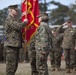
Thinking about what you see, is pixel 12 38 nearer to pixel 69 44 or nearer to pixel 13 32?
pixel 13 32

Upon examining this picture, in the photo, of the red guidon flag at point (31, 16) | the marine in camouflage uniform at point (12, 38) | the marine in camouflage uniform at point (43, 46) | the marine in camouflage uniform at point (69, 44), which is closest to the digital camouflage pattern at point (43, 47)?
the marine in camouflage uniform at point (43, 46)

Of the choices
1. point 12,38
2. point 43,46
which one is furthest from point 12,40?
point 43,46

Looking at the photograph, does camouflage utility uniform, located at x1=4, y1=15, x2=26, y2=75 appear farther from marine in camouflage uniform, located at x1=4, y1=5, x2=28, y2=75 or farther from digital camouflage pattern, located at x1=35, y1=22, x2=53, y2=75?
digital camouflage pattern, located at x1=35, y1=22, x2=53, y2=75

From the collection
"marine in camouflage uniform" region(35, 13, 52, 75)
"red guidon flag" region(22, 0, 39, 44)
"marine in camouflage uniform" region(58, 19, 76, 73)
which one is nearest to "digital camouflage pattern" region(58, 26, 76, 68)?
"marine in camouflage uniform" region(58, 19, 76, 73)

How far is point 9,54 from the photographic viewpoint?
10.1 meters

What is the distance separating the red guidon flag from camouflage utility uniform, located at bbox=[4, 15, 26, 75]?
3.80ft

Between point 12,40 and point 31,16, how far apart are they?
70.3 inches

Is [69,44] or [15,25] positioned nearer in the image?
[15,25]

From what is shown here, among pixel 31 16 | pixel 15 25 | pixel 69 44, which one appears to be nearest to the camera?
pixel 15 25

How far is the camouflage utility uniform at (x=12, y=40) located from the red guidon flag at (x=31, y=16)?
3.80 ft

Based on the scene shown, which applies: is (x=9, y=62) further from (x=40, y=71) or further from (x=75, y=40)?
(x=75, y=40)

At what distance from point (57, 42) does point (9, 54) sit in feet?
15.6

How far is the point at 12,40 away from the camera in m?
10.0

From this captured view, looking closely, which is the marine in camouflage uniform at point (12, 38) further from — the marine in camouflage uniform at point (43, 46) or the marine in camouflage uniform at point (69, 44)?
the marine in camouflage uniform at point (69, 44)
